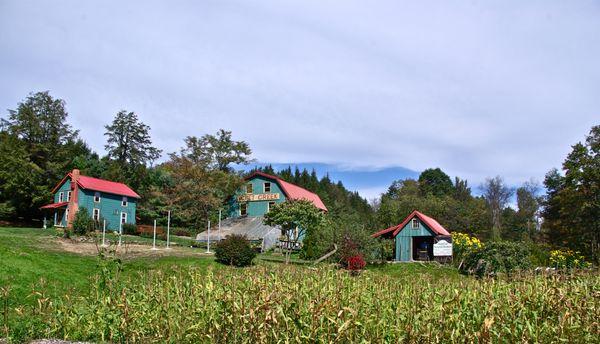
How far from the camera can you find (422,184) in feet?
271

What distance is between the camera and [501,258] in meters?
21.6

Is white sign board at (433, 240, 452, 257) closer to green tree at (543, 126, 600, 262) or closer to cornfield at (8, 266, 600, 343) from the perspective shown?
green tree at (543, 126, 600, 262)

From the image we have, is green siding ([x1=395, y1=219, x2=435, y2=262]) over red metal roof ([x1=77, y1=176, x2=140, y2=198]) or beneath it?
beneath

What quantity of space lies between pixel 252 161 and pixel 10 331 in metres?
42.5

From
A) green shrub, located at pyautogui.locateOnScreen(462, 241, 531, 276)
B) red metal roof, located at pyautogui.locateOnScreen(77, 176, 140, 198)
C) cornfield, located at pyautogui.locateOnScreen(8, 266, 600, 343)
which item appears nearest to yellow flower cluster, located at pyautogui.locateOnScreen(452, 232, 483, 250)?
green shrub, located at pyautogui.locateOnScreen(462, 241, 531, 276)

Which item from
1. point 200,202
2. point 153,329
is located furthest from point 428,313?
point 200,202

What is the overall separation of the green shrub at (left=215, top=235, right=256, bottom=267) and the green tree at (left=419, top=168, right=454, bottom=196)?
65359 millimetres

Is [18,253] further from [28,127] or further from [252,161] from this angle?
[28,127]

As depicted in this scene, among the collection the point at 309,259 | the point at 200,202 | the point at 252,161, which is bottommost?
the point at 309,259

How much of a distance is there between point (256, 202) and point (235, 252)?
78.9 ft

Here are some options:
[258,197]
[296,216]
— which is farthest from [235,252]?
[258,197]

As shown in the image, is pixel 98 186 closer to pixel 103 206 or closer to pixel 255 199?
pixel 103 206

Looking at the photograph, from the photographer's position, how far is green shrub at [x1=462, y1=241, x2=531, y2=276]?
2145cm

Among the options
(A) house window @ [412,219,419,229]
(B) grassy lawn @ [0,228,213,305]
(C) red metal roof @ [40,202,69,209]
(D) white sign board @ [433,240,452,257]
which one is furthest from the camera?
(C) red metal roof @ [40,202,69,209]
